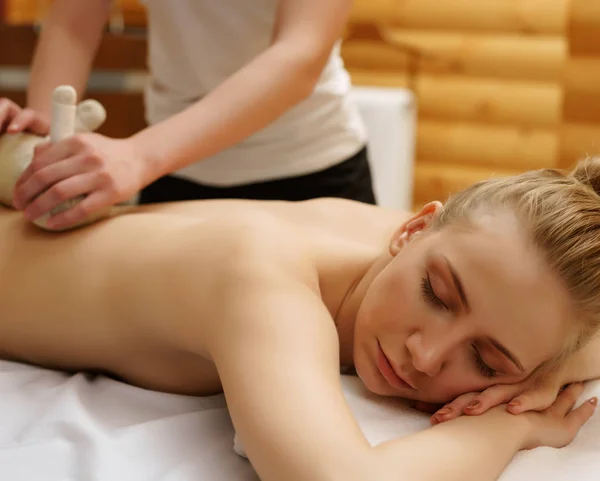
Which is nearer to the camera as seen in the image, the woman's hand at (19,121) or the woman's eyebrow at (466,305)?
the woman's eyebrow at (466,305)

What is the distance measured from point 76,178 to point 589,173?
0.76 meters

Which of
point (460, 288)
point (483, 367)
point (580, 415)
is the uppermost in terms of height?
point (460, 288)

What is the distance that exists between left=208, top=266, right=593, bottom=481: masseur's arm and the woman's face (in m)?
0.08

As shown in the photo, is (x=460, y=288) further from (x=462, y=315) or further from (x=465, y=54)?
(x=465, y=54)

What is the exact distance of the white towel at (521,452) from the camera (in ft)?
3.17

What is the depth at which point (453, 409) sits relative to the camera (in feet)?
3.37

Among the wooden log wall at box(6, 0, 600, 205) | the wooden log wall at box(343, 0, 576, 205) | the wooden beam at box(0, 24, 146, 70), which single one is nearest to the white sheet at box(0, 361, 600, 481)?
the wooden beam at box(0, 24, 146, 70)

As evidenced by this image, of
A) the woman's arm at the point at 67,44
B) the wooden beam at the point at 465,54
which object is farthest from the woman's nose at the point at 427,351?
the wooden beam at the point at 465,54

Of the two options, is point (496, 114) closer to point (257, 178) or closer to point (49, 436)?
point (257, 178)

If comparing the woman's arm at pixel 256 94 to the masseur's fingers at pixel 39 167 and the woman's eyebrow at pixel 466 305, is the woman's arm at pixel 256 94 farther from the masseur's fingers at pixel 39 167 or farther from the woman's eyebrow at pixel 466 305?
the woman's eyebrow at pixel 466 305

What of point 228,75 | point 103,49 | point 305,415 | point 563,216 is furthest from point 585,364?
point 103,49

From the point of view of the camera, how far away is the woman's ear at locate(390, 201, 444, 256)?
3.84ft

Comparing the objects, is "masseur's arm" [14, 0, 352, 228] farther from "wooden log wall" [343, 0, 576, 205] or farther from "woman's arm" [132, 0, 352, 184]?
"wooden log wall" [343, 0, 576, 205]

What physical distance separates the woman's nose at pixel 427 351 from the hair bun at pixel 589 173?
34cm
